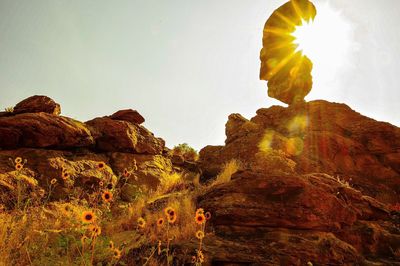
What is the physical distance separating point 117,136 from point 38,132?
3.23 meters

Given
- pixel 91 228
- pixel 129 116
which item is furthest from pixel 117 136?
pixel 91 228

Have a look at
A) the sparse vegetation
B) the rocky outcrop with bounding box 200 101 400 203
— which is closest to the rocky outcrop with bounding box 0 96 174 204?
the sparse vegetation

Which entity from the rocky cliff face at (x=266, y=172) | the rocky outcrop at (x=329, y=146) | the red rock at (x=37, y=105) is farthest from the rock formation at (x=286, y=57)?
the red rock at (x=37, y=105)

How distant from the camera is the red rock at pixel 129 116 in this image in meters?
14.8

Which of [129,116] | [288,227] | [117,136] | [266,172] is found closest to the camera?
[288,227]

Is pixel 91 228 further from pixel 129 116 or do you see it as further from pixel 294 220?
pixel 129 116

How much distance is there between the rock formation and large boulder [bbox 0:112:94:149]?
1382 cm

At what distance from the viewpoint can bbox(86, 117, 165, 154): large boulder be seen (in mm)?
13125

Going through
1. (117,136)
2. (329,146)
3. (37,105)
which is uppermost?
(37,105)

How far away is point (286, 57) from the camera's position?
21.2 meters

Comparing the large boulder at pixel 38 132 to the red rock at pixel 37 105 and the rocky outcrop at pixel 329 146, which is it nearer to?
the red rock at pixel 37 105

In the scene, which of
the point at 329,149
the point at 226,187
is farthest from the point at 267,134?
the point at 226,187

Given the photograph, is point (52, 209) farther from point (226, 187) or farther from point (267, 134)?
point (267, 134)

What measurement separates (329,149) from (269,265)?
35.5 ft
